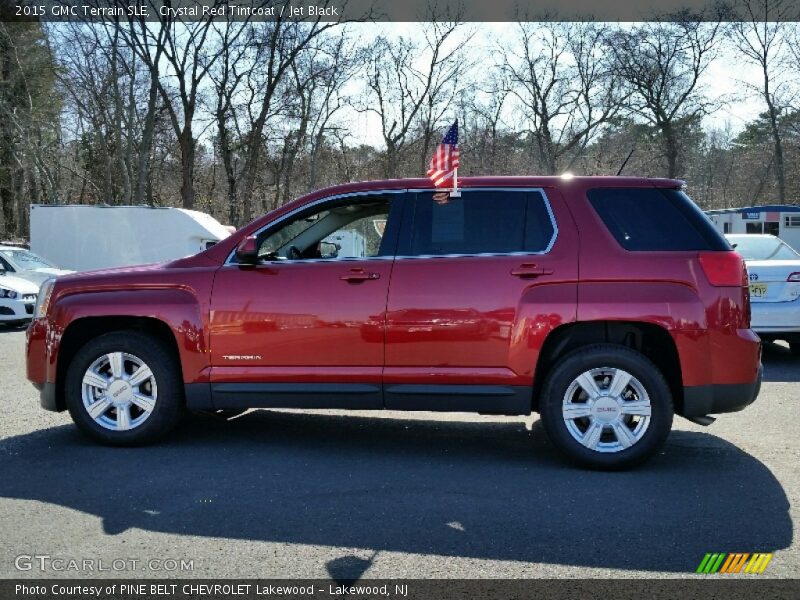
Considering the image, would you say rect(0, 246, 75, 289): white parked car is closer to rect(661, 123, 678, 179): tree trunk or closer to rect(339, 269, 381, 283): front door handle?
rect(339, 269, 381, 283): front door handle

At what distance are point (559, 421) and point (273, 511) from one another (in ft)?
6.39

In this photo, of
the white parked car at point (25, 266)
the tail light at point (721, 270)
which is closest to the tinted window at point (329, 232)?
the tail light at point (721, 270)

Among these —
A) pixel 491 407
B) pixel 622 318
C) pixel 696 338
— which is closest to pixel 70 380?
pixel 491 407

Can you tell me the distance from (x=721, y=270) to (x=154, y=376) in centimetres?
391

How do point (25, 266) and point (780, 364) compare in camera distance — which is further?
point (25, 266)

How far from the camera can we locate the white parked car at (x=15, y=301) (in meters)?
14.7

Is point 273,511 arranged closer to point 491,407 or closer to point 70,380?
point 491,407

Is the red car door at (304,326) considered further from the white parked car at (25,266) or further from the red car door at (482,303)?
the white parked car at (25,266)

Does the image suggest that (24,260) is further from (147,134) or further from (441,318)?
(147,134)

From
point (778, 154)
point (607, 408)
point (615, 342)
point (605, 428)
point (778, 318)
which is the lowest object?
point (605, 428)

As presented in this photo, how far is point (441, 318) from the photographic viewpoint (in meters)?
5.28

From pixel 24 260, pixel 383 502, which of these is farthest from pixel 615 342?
pixel 24 260

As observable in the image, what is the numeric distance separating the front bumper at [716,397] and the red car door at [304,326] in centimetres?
201

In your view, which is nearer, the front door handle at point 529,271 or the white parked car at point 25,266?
the front door handle at point 529,271
